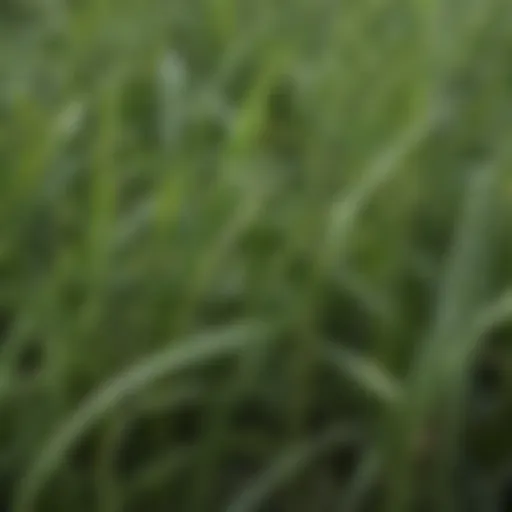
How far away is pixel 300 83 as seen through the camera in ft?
2.57

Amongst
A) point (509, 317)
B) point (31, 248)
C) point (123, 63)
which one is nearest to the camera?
point (509, 317)

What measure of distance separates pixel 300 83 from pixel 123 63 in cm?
18

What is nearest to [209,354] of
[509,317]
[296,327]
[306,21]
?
[296,327]

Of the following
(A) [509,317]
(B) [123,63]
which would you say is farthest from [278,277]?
(B) [123,63]

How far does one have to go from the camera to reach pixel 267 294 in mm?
605

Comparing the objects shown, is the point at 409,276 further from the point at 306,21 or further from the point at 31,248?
the point at 306,21

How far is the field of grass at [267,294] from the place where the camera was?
1.84ft

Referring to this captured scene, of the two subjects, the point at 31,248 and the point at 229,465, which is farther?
the point at 31,248

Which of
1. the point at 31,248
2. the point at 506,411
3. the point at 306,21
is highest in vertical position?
the point at 306,21

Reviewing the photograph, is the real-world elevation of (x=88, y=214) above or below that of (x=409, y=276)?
above

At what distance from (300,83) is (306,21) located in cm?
19

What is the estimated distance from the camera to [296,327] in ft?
1.94

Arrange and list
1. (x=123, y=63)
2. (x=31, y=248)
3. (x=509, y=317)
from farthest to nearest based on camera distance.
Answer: (x=123, y=63) < (x=31, y=248) < (x=509, y=317)

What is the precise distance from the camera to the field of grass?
56 centimetres
